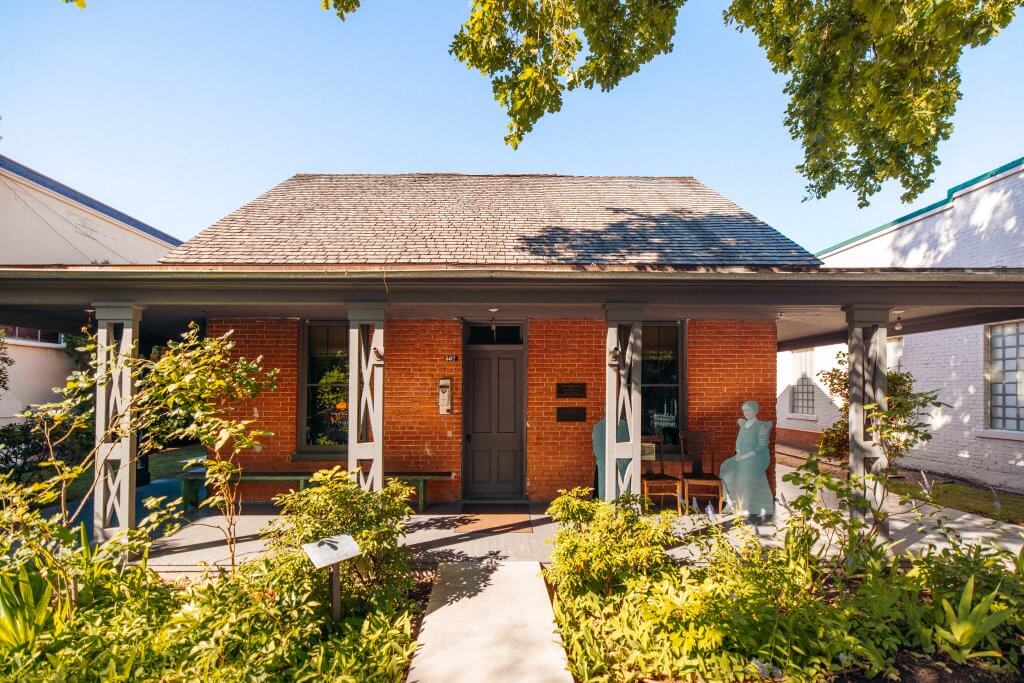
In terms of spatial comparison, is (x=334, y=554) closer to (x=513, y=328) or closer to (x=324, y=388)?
(x=324, y=388)

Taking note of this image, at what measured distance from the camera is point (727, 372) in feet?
25.9

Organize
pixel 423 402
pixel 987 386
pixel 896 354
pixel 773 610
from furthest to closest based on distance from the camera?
pixel 896 354
pixel 987 386
pixel 423 402
pixel 773 610

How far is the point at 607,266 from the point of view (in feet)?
17.1

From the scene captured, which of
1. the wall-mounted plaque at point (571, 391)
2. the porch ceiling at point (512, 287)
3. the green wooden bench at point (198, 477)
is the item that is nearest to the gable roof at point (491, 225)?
the porch ceiling at point (512, 287)

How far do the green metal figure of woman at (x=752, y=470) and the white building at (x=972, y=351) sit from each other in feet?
18.2

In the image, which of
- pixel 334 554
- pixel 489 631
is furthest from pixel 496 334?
pixel 334 554

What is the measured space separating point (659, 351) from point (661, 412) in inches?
41.7

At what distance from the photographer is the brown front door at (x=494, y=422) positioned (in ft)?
25.6

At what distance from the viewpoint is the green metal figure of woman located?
6.36 metres

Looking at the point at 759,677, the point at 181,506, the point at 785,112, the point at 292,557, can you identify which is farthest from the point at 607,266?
the point at 181,506

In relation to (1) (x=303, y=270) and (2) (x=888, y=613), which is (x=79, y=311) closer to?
(1) (x=303, y=270)

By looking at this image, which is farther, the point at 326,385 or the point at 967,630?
the point at 326,385

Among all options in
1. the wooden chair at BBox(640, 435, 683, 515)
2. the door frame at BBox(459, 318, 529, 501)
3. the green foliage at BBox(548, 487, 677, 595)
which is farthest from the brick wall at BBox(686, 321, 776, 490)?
the green foliage at BBox(548, 487, 677, 595)

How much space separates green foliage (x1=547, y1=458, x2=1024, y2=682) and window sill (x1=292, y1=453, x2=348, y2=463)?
4378 millimetres
